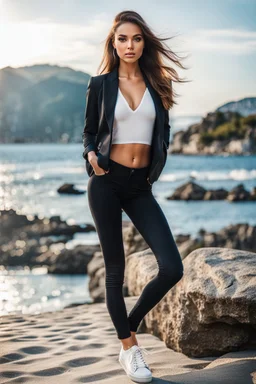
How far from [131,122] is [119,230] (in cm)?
65

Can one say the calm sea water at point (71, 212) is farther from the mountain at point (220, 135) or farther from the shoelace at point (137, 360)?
the mountain at point (220, 135)

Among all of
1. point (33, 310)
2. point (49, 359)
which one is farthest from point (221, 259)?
point (33, 310)

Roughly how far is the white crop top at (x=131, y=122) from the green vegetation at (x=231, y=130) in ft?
364

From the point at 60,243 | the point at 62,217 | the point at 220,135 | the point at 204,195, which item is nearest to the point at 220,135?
the point at 220,135

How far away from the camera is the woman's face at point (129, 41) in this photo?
379 centimetres

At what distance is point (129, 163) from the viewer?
3.72 m

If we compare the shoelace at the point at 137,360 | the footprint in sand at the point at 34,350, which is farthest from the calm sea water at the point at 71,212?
the footprint in sand at the point at 34,350

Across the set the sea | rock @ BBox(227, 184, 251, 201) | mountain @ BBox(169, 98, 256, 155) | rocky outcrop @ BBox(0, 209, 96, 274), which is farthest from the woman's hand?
mountain @ BBox(169, 98, 256, 155)

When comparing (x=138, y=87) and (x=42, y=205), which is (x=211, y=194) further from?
(x=138, y=87)

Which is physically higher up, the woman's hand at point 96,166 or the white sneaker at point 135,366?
the woman's hand at point 96,166

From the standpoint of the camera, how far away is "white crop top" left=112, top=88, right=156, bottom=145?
3.72 meters

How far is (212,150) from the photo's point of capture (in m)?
128

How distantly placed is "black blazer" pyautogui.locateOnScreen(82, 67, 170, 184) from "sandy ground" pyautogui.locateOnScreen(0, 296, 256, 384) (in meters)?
1.20

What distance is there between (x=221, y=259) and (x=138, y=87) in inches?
58.9
